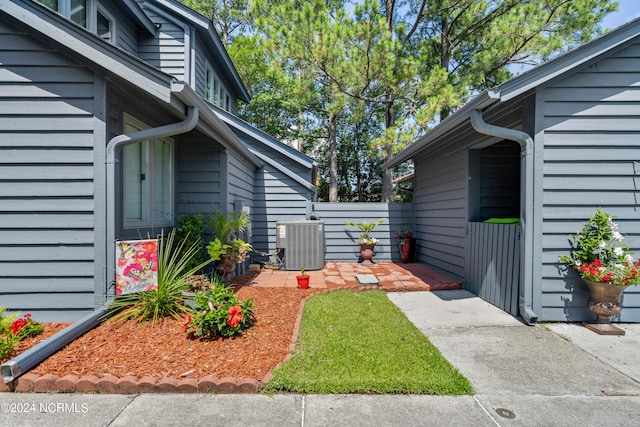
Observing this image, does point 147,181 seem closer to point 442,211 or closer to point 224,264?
point 224,264

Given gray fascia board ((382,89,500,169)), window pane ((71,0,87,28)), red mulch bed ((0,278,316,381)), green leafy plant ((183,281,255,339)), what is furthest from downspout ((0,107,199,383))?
window pane ((71,0,87,28))

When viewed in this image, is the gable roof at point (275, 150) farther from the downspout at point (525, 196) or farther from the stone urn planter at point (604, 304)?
the stone urn planter at point (604, 304)

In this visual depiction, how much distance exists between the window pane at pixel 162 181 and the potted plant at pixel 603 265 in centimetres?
536

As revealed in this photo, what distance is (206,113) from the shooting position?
4020mm

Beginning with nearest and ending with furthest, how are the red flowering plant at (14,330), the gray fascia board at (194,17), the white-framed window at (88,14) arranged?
the red flowering plant at (14,330) → the white-framed window at (88,14) → the gray fascia board at (194,17)

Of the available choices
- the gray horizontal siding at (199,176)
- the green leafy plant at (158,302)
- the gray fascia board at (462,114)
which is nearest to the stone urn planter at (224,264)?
the gray horizontal siding at (199,176)

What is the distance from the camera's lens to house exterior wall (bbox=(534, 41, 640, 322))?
12.5 feet

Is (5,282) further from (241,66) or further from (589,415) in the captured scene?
(241,66)

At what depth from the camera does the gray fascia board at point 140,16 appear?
6.41m

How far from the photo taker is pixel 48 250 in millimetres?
3365

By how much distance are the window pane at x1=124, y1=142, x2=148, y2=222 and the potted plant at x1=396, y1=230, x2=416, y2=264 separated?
5580mm

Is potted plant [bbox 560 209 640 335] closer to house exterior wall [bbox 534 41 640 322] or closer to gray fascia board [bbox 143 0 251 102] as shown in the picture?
house exterior wall [bbox 534 41 640 322]

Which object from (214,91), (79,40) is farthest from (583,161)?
(214,91)

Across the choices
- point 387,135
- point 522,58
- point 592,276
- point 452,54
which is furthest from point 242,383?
point 452,54
